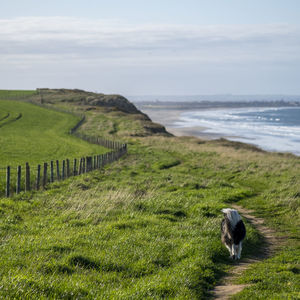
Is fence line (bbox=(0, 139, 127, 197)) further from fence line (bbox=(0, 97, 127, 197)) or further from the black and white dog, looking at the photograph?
the black and white dog

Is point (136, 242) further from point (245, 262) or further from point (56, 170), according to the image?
point (56, 170)

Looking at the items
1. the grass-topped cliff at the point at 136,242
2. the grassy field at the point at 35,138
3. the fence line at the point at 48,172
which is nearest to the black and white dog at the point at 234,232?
the grass-topped cliff at the point at 136,242

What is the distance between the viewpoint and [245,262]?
39.6 feet

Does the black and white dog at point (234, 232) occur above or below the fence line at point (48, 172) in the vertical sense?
above

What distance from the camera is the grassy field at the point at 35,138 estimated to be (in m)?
39.8

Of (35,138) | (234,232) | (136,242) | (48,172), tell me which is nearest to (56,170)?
(48,172)

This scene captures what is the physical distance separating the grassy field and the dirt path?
14.6 metres

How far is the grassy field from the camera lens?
39.8m

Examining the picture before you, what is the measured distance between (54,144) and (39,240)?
41926mm

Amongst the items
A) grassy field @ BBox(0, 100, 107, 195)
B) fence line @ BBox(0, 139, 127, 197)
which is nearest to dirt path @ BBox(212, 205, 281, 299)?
fence line @ BBox(0, 139, 127, 197)

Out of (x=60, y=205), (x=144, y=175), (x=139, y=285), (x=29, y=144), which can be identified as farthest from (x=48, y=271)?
(x=29, y=144)

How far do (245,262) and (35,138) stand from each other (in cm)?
4978

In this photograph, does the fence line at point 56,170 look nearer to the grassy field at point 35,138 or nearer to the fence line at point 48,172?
the fence line at point 48,172

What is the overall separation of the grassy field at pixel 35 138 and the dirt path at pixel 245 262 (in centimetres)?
1456
